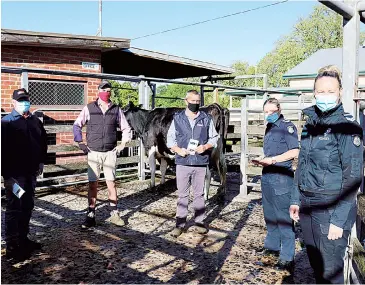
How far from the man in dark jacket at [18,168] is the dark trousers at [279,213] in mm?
2796

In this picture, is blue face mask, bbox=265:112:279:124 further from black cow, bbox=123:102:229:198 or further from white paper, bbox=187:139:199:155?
black cow, bbox=123:102:229:198

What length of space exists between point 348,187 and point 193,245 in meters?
2.88

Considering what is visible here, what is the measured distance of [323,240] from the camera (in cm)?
270

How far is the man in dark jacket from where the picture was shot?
4.35 meters

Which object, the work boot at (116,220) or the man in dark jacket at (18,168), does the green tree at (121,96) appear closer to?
the work boot at (116,220)

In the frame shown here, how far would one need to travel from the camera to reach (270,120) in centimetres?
454

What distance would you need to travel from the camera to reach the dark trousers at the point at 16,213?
440 cm

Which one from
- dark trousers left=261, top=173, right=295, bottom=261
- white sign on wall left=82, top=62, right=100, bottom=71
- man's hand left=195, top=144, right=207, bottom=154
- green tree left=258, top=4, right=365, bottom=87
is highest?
green tree left=258, top=4, right=365, bottom=87

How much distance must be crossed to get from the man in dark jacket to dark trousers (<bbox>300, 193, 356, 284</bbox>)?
3055mm

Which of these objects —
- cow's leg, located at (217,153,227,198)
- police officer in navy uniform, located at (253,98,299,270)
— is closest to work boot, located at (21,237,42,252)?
police officer in navy uniform, located at (253,98,299,270)

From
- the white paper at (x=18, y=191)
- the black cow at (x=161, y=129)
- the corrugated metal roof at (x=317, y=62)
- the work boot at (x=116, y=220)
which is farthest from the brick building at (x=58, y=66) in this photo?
the corrugated metal roof at (x=317, y=62)

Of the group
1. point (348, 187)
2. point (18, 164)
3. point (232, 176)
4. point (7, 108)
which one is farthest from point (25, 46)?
point (348, 187)

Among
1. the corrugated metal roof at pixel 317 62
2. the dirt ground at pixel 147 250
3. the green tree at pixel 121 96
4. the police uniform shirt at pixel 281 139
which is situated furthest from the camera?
the corrugated metal roof at pixel 317 62

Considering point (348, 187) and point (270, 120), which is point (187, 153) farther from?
point (348, 187)
